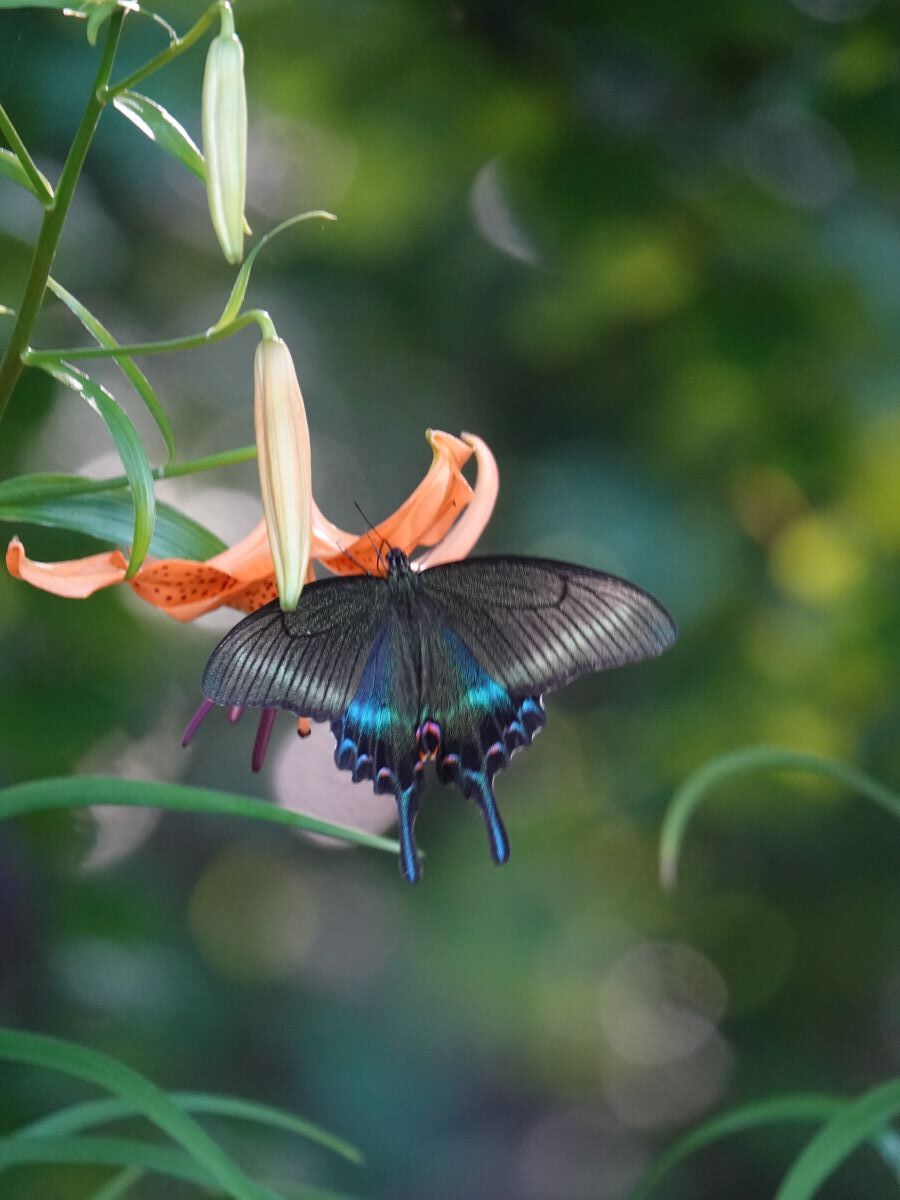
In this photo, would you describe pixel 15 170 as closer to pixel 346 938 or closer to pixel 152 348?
pixel 152 348

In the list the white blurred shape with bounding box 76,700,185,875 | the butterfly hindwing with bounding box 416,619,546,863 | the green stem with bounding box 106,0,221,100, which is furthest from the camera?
the white blurred shape with bounding box 76,700,185,875

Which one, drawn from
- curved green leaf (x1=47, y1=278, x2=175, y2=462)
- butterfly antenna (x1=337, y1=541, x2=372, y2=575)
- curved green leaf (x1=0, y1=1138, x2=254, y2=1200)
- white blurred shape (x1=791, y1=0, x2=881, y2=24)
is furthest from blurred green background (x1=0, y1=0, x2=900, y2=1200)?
curved green leaf (x1=0, y1=1138, x2=254, y2=1200)

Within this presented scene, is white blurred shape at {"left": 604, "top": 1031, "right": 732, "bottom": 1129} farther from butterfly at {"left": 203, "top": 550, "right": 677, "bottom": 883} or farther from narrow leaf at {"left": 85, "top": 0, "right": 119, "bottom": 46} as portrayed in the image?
narrow leaf at {"left": 85, "top": 0, "right": 119, "bottom": 46}

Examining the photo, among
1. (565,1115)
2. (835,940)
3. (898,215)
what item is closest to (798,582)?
(898,215)

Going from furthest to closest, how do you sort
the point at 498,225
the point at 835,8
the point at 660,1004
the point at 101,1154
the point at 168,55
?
1. the point at 660,1004
2. the point at 498,225
3. the point at 835,8
4. the point at 101,1154
5. the point at 168,55

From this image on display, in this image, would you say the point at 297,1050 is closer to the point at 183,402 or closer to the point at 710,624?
the point at 710,624

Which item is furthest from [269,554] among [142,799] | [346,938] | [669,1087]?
[669,1087]

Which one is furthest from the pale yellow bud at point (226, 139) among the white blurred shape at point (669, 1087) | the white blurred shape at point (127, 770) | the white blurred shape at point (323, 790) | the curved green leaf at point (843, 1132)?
the white blurred shape at point (669, 1087)
